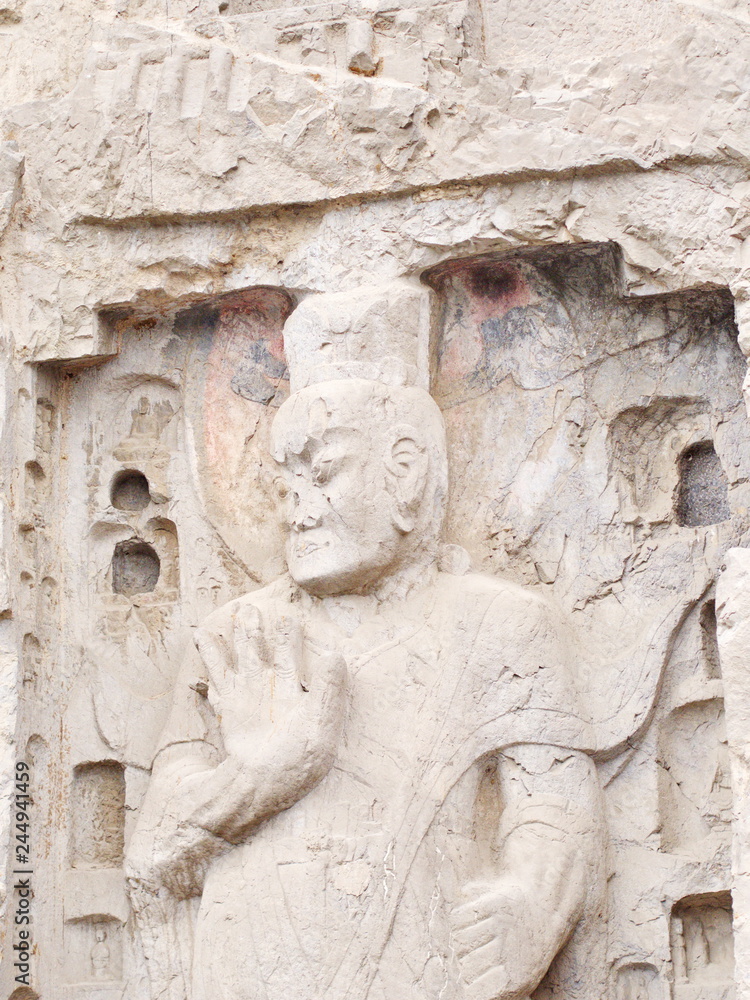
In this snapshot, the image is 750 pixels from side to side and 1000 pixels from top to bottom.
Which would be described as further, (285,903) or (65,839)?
(65,839)

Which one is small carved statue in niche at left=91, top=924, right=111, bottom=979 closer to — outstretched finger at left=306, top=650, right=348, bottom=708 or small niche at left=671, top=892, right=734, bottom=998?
outstretched finger at left=306, top=650, right=348, bottom=708

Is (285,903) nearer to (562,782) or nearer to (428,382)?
(562,782)

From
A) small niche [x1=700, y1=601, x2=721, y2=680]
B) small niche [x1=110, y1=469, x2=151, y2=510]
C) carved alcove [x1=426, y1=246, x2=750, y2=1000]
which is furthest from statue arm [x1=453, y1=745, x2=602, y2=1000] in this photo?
small niche [x1=110, y1=469, x2=151, y2=510]

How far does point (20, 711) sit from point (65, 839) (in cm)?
47

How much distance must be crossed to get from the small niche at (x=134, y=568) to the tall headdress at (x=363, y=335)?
81 cm

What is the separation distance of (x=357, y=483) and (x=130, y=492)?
964 mm

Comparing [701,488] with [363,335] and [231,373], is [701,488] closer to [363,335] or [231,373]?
[363,335]

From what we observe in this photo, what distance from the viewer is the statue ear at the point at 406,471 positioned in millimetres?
5023

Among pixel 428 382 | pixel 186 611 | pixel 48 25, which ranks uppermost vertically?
pixel 48 25

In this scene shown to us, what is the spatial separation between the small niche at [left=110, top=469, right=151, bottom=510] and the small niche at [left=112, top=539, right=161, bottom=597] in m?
0.13

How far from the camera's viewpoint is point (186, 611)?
544 centimetres

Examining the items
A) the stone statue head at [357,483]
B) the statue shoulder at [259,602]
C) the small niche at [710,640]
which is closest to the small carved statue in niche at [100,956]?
the statue shoulder at [259,602]

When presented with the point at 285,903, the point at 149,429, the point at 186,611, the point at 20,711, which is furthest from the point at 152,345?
the point at 285,903

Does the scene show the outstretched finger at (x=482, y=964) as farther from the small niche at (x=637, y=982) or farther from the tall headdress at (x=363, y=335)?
the tall headdress at (x=363, y=335)
